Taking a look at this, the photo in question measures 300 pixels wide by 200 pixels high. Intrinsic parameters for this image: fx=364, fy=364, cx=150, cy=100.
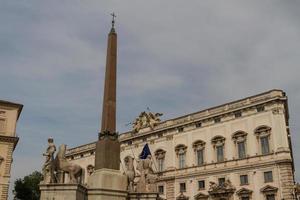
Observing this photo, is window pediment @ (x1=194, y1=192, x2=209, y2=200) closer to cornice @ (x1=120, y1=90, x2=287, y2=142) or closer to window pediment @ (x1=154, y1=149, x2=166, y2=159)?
window pediment @ (x1=154, y1=149, x2=166, y2=159)

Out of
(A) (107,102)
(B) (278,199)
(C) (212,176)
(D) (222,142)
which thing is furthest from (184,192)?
(A) (107,102)

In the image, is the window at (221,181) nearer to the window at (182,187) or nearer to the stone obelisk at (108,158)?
the window at (182,187)

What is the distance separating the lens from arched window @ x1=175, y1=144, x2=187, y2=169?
137ft

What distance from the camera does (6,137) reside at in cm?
3809

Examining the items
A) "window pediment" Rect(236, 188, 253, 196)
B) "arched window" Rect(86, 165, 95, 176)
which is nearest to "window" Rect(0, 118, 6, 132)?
"arched window" Rect(86, 165, 95, 176)

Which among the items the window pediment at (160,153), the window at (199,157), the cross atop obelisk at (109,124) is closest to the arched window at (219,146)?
the window at (199,157)

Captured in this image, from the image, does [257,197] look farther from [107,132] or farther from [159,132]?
[107,132]

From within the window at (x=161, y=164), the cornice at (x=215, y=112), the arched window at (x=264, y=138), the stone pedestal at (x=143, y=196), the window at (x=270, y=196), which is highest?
the cornice at (x=215, y=112)

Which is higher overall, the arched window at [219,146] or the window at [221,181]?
the arched window at [219,146]

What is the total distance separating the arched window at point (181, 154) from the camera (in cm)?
4166

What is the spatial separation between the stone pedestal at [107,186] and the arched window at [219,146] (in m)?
24.5

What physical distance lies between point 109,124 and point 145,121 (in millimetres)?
31930

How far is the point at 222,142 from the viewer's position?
38625 mm

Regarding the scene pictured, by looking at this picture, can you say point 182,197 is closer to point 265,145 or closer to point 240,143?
point 240,143
